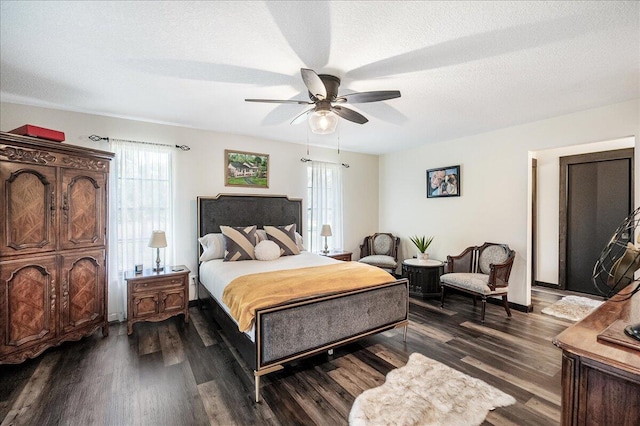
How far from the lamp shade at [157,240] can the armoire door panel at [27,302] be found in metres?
0.92

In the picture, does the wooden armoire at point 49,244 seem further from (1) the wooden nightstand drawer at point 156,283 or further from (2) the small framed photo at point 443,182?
(2) the small framed photo at point 443,182

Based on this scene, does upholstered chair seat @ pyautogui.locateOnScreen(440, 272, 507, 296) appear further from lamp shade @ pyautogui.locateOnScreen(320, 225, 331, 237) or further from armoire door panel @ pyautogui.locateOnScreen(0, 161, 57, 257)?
armoire door panel @ pyautogui.locateOnScreen(0, 161, 57, 257)

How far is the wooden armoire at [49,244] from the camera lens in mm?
2514

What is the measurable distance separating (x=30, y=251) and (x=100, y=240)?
1.97 ft

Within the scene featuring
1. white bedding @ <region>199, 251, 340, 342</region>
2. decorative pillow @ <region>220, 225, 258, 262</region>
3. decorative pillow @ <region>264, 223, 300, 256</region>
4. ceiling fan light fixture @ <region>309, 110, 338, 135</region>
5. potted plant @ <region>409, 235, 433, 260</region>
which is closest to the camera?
ceiling fan light fixture @ <region>309, 110, 338, 135</region>

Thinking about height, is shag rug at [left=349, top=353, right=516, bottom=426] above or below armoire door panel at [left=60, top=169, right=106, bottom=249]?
below

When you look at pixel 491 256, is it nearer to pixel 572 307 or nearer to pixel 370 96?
pixel 572 307

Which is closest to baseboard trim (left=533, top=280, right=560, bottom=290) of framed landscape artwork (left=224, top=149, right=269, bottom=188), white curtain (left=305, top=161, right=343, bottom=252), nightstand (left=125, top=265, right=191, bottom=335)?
white curtain (left=305, top=161, right=343, bottom=252)

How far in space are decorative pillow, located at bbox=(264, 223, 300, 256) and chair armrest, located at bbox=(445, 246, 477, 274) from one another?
2460mm

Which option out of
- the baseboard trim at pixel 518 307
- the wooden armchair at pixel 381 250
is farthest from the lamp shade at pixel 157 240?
the baseboard trim at pixel 518 307

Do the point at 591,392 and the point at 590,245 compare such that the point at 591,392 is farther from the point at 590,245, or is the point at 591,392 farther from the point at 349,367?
the point at 590,245

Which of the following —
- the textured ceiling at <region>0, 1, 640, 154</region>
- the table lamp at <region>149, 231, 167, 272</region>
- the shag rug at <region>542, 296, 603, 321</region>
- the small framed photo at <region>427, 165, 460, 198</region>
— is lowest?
the shag rug at <region>542, 296, 603, 321</region>

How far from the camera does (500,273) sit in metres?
3.78

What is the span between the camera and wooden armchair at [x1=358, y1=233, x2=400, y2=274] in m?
5.23
